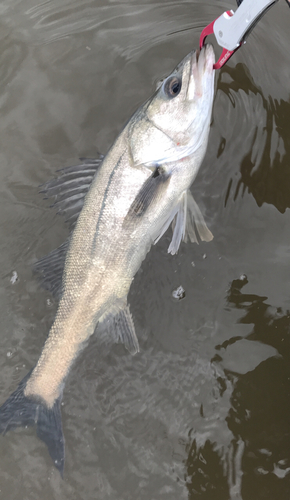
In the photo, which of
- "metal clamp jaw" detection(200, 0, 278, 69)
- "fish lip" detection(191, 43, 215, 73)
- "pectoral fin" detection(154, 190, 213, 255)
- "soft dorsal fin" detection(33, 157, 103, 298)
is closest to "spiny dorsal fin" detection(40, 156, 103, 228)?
"soft dorsal fin" detection(33, 157, 103, 298)

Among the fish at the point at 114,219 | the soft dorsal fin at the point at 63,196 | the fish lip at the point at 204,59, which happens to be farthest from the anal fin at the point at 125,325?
the fish lip at the point at 204,59

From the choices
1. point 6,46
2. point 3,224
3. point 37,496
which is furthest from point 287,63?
point 37,496

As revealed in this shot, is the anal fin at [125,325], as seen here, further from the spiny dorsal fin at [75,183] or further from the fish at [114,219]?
the spiny dorsal fin at [75,183]

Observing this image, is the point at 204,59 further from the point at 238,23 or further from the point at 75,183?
the point at 75,183

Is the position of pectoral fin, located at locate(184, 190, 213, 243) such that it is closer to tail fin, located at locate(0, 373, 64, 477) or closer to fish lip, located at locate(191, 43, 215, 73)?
fish lip, located at locate(191, 43, 215, 73)

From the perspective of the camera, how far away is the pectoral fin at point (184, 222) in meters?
2.36

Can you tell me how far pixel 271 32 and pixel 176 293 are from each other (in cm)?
219

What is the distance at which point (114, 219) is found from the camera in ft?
7.32

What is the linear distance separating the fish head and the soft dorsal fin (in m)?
0.34

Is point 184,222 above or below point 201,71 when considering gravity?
below

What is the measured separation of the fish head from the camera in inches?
83.3

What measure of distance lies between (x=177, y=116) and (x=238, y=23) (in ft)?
1.80

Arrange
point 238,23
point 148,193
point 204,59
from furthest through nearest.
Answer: point 148,193 → point 204,59 → point 238,23

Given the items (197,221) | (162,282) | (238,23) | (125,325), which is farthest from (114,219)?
(238,23)
